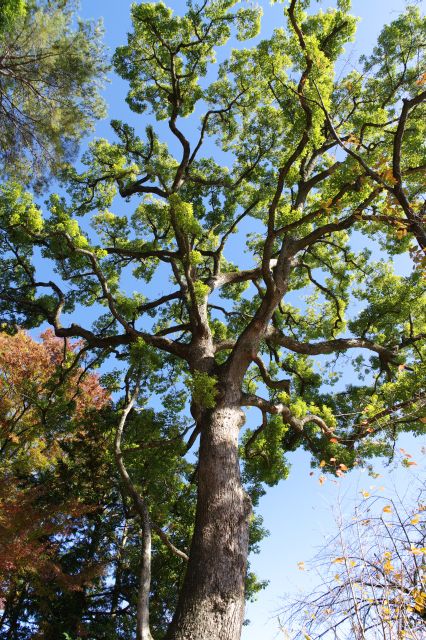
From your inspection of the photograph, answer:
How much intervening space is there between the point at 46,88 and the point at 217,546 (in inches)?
308

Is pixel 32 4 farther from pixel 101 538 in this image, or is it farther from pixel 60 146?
pixel 101 538

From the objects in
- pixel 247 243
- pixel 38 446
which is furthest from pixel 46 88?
pixel 38 446

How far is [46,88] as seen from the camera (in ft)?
26.6

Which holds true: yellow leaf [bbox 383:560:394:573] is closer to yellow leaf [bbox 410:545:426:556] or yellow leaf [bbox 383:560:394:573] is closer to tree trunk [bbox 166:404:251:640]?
yellow leaf [bbox 410:545:426:556]

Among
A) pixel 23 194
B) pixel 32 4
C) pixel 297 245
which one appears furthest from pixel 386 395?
pixel 32 4

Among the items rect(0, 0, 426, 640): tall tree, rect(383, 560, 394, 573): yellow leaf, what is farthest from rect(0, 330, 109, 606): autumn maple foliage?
rect(383, 560, 394, 573): yellow leaf

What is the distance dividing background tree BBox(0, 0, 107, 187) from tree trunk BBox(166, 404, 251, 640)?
5.92 m

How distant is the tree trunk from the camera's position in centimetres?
403

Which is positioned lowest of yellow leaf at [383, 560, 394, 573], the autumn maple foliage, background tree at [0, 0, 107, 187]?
yellow leaf at [383, 560, 394, 573]

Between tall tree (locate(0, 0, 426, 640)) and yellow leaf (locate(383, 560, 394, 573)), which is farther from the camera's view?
tall tree (locate(0, 0, 426, 640))

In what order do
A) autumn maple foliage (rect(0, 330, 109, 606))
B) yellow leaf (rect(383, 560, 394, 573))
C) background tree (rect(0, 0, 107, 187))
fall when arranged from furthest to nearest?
autumn maple foliage (rect(0, 330, 109, 606)) < background tree (rect(0, 0, 107, 187)) < yellow leaf (rect(383, 560, 394, 573))

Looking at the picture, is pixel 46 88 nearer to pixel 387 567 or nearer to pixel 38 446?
pixel 387 567

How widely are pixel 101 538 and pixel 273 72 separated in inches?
419

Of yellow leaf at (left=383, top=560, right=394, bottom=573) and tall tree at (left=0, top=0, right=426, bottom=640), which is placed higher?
tall tree at (left=0, top=0, right=426, bottom=640)
